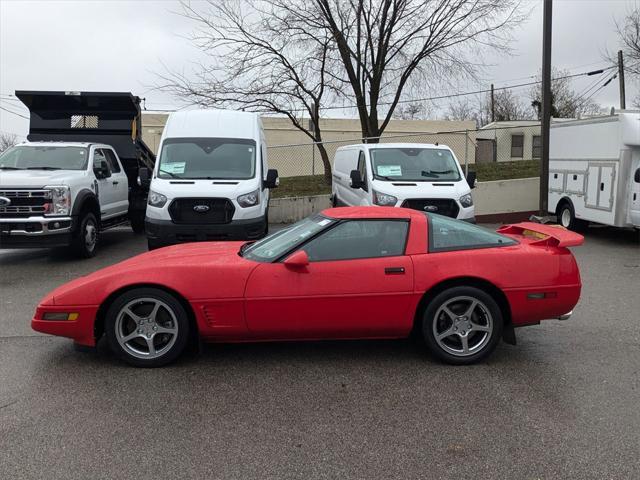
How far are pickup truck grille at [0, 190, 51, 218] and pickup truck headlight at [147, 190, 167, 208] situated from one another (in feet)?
5.53

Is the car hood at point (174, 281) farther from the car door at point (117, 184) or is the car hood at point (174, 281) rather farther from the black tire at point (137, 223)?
the black tire at point (137, 223)

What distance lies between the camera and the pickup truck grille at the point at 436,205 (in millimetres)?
9477

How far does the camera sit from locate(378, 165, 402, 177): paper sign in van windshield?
10.2 meters

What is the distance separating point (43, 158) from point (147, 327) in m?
7.20

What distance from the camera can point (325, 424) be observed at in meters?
3.55

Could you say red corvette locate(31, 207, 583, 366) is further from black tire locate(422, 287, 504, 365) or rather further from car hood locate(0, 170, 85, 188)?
car hood locate(0, 170, 85, 188)

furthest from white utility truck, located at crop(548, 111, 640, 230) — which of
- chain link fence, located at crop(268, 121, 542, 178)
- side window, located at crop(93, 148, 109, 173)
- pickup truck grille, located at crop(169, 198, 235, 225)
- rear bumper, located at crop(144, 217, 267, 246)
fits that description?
side window, located at crop(93, 148, 109, 173)

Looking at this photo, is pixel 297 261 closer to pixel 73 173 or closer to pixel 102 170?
pixel 73 173

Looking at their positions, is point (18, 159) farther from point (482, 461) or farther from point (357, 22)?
point (357, 22)

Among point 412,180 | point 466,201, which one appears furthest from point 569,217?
point 412,180

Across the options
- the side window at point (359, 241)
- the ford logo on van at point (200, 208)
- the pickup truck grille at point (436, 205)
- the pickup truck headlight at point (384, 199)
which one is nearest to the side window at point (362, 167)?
the pickup truck headlight at point (384, 199)

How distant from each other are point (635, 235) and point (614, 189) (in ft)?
7.60

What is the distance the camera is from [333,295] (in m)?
4.37

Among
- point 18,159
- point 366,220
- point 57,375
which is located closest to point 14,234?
point 18,159
